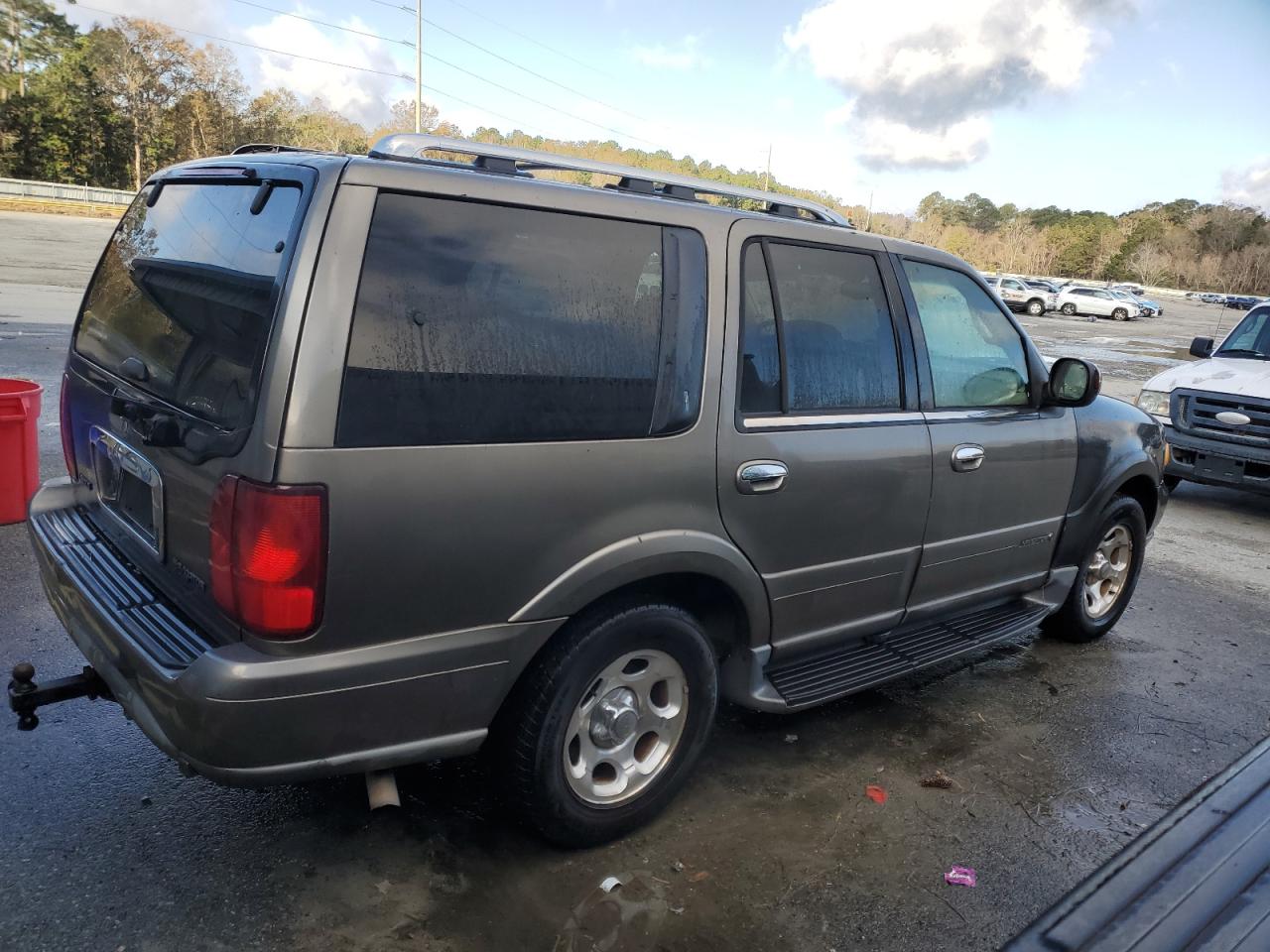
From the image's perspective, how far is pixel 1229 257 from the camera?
98500 millimetres

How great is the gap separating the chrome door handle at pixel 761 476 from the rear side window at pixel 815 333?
0.19m

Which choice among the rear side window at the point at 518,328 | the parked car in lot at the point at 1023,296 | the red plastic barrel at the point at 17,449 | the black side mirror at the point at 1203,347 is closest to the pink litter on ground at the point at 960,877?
the rear side window at the point at 518,328

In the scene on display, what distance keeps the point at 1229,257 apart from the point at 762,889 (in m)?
117

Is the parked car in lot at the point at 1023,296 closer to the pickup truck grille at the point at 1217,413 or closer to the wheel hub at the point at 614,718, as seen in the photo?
the pickup truck grille at the point at 1217,413

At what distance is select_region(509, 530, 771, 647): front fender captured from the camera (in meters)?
2.58

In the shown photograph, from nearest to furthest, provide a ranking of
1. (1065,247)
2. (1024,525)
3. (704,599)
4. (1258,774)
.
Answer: (704,599), (1258,774), (1024,525), (1065,247)

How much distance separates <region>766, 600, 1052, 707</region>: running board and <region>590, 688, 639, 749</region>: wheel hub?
64 centimetres

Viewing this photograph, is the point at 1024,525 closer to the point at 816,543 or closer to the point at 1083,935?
the point at 816,543

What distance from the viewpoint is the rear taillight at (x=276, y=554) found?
2180mm

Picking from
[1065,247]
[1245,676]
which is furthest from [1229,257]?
[1245,676]

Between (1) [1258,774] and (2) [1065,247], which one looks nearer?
(1) [1258,774]

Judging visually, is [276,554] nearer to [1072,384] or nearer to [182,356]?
[182,356]

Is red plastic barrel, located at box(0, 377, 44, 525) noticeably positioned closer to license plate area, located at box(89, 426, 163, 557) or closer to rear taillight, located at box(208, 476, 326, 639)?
license plate area, located at box(89, 426, 163, 557)

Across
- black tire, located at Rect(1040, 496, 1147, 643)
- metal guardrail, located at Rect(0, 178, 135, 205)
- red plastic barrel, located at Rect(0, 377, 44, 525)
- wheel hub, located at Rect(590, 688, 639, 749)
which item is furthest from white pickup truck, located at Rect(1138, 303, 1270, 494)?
metal guardrail, located at Rect(0, 178, 135, 205)
